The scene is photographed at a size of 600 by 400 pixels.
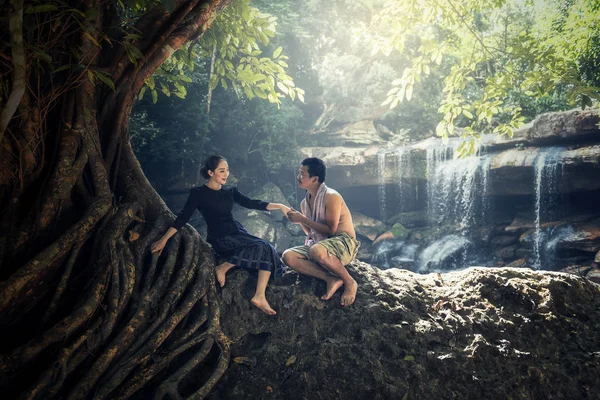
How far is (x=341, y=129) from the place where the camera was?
19.4 meters

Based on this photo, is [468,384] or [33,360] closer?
[33,360]

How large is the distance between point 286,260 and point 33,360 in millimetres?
2091

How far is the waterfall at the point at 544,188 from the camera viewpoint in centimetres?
1148

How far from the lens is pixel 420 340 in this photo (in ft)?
9.93

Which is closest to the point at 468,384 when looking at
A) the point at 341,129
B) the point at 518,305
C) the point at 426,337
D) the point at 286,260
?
the point at 426,337

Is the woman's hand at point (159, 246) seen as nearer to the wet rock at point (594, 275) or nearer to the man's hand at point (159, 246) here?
the man's hand at point (159, 246)

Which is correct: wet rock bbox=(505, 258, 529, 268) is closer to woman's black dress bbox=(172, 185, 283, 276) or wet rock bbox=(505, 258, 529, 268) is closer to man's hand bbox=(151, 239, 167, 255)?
woman's black dress bbox=(172, 185, 283, 276)

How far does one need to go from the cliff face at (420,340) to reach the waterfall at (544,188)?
9.66 metres

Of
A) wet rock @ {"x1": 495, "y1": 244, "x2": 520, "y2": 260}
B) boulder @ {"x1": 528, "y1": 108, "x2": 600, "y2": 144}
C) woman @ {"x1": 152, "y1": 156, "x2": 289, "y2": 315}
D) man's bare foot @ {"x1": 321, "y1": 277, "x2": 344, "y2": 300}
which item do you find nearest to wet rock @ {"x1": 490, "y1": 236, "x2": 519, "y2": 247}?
wet rock @ {"x1": 495, "y1": 244, "x2": 520, "y2": 260}

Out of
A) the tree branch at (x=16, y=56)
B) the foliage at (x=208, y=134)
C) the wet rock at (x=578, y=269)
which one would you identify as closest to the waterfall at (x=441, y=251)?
the wet rock at (x=578, y=269)

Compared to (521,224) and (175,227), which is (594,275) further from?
(175,227)

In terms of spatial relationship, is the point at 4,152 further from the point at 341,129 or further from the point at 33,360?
the point at 341,129

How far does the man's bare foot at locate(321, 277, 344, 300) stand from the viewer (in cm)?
332

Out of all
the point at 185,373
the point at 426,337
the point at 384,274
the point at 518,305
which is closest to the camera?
the point at 185,373
